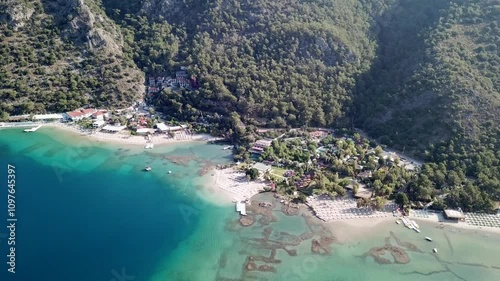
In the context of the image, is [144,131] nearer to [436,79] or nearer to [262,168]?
[262,168]

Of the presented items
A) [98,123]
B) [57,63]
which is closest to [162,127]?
[98,123]

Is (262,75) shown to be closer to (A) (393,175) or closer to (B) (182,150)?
(B) (182,150)

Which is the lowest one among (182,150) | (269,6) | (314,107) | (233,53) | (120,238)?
(120,238)

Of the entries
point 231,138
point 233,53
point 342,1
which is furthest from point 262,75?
point 342,1

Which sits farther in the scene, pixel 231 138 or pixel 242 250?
pixel 231 138

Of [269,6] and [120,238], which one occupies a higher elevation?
[269,6]

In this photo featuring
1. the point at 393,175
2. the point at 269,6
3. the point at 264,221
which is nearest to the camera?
the point at 264,221

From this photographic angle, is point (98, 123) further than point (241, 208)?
Yes
